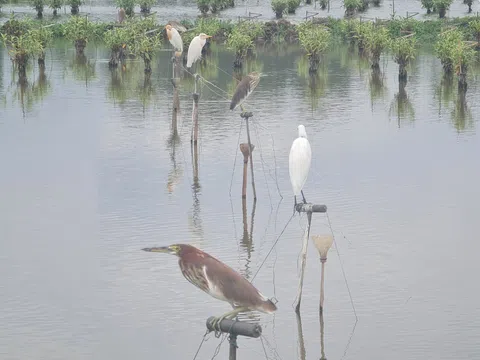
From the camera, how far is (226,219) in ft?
51.7

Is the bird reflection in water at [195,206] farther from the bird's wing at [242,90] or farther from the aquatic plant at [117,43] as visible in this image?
the aquatic plant at [117,43]

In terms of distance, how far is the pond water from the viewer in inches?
1758

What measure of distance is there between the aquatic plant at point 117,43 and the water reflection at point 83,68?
0.61 meters

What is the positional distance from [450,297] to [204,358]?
3114 millimetres

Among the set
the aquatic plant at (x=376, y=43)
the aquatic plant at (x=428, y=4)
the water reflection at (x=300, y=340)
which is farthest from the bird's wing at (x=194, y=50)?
the aquatic plant at (x=428, y=4)

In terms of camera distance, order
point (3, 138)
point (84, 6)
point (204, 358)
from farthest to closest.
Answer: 1. point (84, 6)
2. point (3, 138)
3. point (204, 358)

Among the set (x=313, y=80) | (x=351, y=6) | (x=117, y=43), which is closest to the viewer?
(x=313, y=80)

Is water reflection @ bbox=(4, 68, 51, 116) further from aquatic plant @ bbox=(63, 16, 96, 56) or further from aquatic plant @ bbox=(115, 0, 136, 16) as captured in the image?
aquatic plant @ bbox=(115, 0, 136, 16)

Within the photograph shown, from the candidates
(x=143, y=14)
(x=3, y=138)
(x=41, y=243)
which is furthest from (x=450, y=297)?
(x=143, y=14)

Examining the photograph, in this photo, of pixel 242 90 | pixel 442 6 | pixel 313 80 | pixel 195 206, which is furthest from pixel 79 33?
pixel 195 206

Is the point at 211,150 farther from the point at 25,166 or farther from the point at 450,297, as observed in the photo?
the point at 450,297

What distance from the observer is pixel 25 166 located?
19516 mm

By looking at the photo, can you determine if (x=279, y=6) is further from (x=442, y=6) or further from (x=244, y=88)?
(x=244, y=88)

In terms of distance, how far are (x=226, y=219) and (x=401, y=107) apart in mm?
10939
